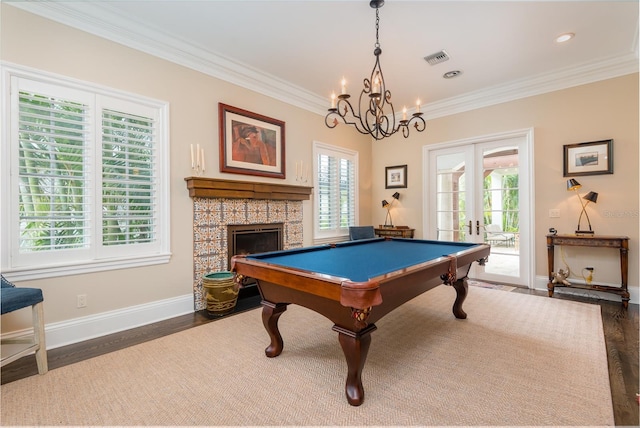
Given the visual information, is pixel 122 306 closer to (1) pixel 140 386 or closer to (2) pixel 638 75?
(1) pixel 140 386

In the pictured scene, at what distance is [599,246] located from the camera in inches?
139

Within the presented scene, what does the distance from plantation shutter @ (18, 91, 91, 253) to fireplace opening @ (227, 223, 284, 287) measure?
4.76ft

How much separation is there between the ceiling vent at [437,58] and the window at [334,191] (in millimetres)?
1998

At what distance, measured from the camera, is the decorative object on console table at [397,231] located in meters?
5.24

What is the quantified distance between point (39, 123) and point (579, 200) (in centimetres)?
593

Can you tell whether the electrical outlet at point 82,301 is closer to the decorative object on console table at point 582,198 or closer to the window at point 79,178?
the window at point 79,178

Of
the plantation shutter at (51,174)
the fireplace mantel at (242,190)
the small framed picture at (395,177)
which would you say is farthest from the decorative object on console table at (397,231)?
the plantation shutter at (51,174)

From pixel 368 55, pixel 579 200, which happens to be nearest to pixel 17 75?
pixel 368 55

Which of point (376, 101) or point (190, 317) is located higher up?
point (376, 101)

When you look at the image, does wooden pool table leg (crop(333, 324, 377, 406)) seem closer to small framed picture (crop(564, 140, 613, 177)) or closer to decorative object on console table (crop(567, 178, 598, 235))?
decorative object on console table (crop(567, 178, 598, 235))

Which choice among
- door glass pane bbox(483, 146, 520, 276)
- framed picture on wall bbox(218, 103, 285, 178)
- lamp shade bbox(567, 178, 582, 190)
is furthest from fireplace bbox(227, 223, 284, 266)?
lamp shade bbox(567, 178, 582, 190)

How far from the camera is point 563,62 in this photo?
12.1 ft

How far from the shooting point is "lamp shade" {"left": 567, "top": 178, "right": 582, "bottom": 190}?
3.74 metres

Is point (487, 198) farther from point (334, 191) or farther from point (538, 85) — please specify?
point (334, 191)
